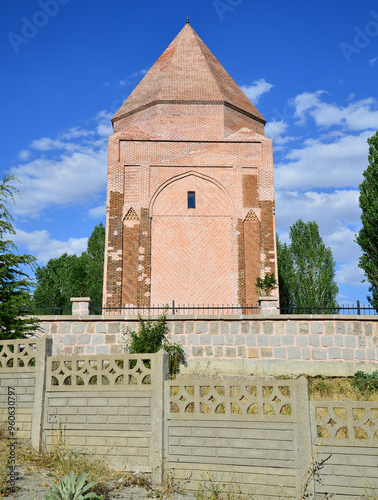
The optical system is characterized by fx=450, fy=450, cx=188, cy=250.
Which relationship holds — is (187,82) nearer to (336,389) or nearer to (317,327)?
(317,327)

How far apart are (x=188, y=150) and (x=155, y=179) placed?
200 centimetres

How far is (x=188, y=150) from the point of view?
20.0 m

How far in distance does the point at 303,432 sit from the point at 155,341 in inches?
305

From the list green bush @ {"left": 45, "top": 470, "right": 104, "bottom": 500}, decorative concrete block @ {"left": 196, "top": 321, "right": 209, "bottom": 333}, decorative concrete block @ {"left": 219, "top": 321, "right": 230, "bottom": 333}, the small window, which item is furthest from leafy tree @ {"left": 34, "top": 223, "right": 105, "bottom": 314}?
green bush @ {"left": 45, "top": 470, "right": 104, "bottom": 500}

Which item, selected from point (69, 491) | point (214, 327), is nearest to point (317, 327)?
point (214, 327)

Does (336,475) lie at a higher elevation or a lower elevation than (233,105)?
lower

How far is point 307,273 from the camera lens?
85.9ft

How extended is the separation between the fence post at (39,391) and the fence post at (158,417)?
6.32ft

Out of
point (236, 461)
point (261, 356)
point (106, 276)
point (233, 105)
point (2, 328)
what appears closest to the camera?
point (236, 461)

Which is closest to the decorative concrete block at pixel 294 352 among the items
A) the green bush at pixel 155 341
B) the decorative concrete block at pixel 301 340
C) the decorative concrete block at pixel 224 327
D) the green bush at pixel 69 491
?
the decorative concrete block at pixel 301 340

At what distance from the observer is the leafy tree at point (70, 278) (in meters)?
27.4

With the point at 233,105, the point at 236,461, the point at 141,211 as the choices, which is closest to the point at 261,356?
the point at 236,461

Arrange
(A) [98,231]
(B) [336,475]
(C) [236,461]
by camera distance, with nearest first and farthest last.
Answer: (B) [336,475] → (C) [236,461] → (A) [98,231]

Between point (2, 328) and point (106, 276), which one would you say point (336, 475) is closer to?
point (2, 328)
